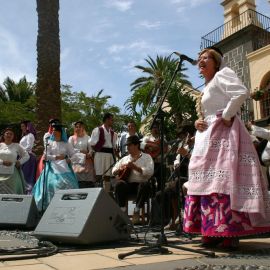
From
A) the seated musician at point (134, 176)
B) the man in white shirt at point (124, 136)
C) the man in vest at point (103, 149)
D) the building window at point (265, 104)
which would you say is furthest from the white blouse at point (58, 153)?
the building window at point (265, 104)

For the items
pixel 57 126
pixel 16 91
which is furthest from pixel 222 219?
pixel 16 91

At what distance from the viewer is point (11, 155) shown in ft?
22.0

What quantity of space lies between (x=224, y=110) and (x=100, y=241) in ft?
5.19

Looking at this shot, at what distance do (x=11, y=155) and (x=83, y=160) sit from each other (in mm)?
1190

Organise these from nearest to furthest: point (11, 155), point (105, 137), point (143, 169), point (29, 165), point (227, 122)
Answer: point (227, 122) < point (143, 169) < point (11, 155) < point (105, 137) < point (29, 165)

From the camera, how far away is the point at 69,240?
141 inches

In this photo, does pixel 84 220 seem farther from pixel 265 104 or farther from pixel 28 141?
pixel 265 104

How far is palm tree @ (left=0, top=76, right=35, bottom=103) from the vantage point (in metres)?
32.4

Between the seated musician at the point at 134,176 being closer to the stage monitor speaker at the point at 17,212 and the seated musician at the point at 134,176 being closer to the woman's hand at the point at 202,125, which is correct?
the stage monitor speaker at the point at 17,212

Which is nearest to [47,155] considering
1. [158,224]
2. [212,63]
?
[158,224]

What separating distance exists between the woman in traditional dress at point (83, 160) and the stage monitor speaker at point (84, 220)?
3065 mm

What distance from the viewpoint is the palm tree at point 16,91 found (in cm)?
3239

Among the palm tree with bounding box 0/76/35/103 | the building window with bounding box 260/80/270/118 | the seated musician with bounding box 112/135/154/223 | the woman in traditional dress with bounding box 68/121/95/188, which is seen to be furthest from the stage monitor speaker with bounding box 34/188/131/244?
the palm tree with bounding box 0/76/35/103

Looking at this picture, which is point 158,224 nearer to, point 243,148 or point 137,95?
point 243,148
